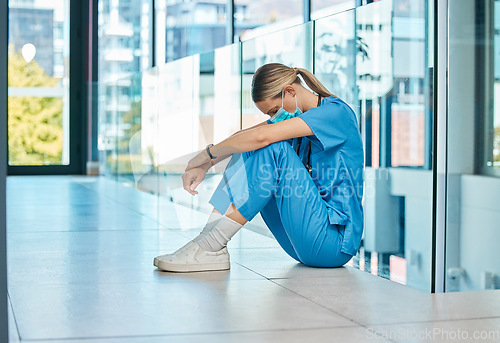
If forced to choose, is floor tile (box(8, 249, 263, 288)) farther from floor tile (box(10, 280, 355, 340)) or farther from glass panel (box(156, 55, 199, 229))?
glass panel (box(156, 55, 199, 229))

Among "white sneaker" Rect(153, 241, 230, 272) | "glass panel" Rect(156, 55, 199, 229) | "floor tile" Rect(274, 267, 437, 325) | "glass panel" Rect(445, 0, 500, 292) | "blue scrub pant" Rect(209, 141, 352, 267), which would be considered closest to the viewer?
"floor tile" Rect(274, 267, 437, 325)

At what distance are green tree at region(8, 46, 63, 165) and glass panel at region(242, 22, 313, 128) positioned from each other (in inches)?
207

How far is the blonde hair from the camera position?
2154mm

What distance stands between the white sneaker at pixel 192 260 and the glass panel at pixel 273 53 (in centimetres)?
88

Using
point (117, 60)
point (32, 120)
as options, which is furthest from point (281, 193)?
point (32, 120)

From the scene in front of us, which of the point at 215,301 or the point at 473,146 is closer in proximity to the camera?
the point at 215,301

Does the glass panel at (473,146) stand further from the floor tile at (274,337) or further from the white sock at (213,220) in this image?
the white sock at (213,220)

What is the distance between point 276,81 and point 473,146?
724mm

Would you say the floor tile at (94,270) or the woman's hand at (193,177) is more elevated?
the woman's hand at (193,177)

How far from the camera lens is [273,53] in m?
3.06

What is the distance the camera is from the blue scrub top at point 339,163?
2062 millimetres

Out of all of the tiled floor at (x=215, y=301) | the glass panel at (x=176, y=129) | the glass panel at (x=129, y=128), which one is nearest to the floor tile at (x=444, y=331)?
the tiled floor at (x=215, y=301)

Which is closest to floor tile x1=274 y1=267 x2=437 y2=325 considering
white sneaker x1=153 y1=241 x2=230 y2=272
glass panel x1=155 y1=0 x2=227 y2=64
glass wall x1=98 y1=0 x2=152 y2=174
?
white sneaker x1=153 y1=241 x2=230 y2=272

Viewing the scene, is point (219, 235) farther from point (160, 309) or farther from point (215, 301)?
point (160, 309)
